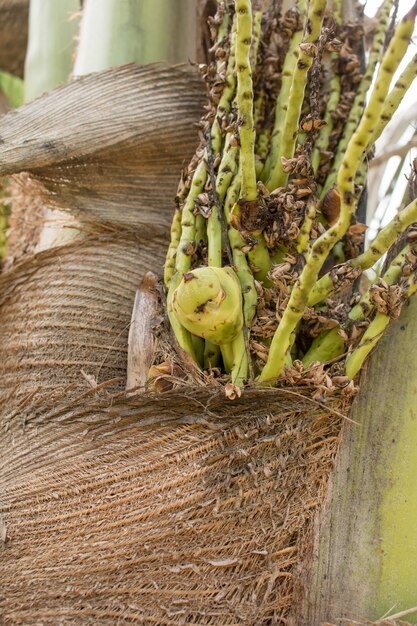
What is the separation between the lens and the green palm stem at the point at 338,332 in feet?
3.67

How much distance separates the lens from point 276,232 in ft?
3.64

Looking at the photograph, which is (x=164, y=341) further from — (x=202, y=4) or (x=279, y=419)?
(x=202, y=4)

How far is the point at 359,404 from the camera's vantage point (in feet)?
3.79

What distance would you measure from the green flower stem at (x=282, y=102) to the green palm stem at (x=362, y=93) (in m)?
0.10

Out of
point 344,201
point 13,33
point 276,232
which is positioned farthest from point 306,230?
point 13,33

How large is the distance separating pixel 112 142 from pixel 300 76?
1.46ft

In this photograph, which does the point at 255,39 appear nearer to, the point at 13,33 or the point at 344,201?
the point at 344,201

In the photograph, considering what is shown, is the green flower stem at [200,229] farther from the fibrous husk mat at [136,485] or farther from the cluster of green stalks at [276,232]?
the fibrous husk mat at [136,485]

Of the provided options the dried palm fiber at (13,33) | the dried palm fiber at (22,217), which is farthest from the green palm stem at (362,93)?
the dried palm fiber at (13,33)

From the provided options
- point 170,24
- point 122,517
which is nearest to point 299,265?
point 122,517

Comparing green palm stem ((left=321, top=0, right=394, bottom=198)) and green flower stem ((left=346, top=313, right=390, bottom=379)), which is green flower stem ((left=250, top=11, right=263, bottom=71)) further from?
green flower stem ((left=346, top=313, right=390, bottom=379))

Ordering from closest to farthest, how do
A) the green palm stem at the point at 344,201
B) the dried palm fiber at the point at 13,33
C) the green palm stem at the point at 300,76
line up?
the green palm stem at the point at 344,201 < the green palm stem at the point at 300,76 < the dried palm fiber at the point at 13,33

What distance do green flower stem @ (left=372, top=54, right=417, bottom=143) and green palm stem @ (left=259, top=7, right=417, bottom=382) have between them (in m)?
0.11

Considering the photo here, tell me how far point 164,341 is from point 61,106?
0.48m
